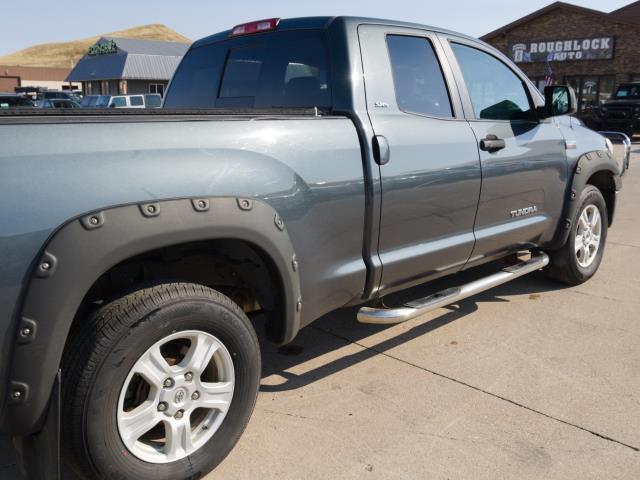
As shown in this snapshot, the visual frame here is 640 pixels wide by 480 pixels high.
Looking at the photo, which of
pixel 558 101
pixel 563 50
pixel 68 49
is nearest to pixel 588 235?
pixel 558 101

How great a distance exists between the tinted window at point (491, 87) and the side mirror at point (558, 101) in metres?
0.13

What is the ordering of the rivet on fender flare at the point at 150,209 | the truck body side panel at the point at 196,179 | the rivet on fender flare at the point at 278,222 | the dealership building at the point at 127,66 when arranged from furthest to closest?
1. the dealership building at the point at 127,66
2. the rivet on fender flare at the point at 278,222
3. the rivet on fender flare at the point at 150,209
4. the truck body side panel at the point at 196,179

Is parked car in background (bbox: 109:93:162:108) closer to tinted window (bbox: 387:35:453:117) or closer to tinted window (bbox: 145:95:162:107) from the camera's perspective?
tinted window (bbox: 145:95:162:107)

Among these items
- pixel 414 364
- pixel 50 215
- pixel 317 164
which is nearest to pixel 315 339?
pixel 414 364

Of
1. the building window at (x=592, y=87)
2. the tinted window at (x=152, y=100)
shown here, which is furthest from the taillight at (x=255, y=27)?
the building window at (x=592, y=87)

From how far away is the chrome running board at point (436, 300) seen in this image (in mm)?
3307

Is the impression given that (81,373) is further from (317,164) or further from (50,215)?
(317,164)

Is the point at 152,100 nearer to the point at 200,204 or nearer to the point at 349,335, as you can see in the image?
the point at 349,335

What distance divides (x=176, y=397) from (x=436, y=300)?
172 centimetres

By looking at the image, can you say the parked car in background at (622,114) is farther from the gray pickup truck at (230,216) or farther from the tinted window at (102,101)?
the tinted window at (102,101)

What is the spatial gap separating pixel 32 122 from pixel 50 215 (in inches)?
12.7

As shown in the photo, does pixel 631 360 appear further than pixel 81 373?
Yes

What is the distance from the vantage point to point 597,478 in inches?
105

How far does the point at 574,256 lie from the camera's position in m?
5.02
